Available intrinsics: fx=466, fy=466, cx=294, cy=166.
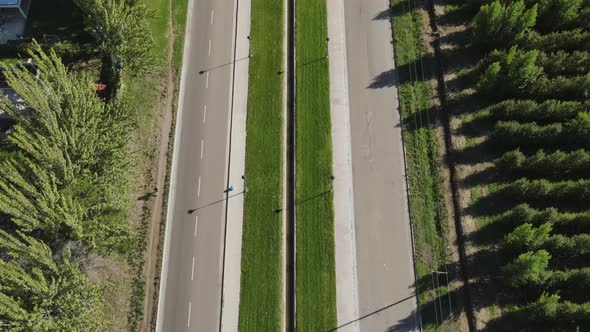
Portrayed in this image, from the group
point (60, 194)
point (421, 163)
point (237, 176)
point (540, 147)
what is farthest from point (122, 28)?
point (540, 147)

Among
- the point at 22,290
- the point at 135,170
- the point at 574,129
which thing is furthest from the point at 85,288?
the point at 574,129

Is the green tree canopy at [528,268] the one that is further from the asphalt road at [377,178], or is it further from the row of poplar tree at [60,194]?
the row of poplar tree at [60,194]

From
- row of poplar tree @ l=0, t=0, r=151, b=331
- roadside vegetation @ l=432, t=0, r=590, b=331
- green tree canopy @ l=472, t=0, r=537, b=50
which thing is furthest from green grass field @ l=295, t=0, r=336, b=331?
green tree canopy @ l=472, t=0, r=537, b=50

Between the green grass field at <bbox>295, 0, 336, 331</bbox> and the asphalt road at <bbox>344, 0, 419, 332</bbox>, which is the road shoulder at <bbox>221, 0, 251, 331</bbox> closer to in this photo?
the green grass field at <bbox>295, 0, 336, 331</bbox>

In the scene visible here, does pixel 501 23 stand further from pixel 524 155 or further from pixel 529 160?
pixel 529 160

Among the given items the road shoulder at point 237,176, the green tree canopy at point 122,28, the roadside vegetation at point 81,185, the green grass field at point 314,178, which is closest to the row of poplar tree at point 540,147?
the green grass field at point 314,178
